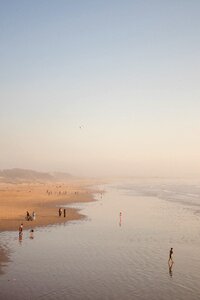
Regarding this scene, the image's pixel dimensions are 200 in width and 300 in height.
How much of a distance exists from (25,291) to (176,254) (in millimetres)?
15900

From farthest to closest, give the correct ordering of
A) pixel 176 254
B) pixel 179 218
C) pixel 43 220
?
pixel 179 218
pixel 43 220
pixel 176 254

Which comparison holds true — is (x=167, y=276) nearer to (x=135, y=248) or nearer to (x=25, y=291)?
(x=135, y=248)

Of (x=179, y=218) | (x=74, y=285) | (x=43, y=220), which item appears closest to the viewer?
(x=74, y=285)

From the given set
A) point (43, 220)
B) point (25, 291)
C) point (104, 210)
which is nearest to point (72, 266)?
point (25, 291)

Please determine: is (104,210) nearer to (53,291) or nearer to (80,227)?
(80,227)

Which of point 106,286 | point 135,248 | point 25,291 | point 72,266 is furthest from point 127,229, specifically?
point 25,291

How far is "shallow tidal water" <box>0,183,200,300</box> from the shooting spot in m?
22.5

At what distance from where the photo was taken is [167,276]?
84.8 ft

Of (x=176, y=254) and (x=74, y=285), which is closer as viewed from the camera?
(x=74, y=285)

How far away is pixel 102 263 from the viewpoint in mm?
28828

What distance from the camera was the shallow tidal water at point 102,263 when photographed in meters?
22.5

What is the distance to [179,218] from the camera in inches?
2174

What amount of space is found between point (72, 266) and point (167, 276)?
746 cm

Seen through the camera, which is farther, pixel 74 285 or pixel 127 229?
pixel 127 229
